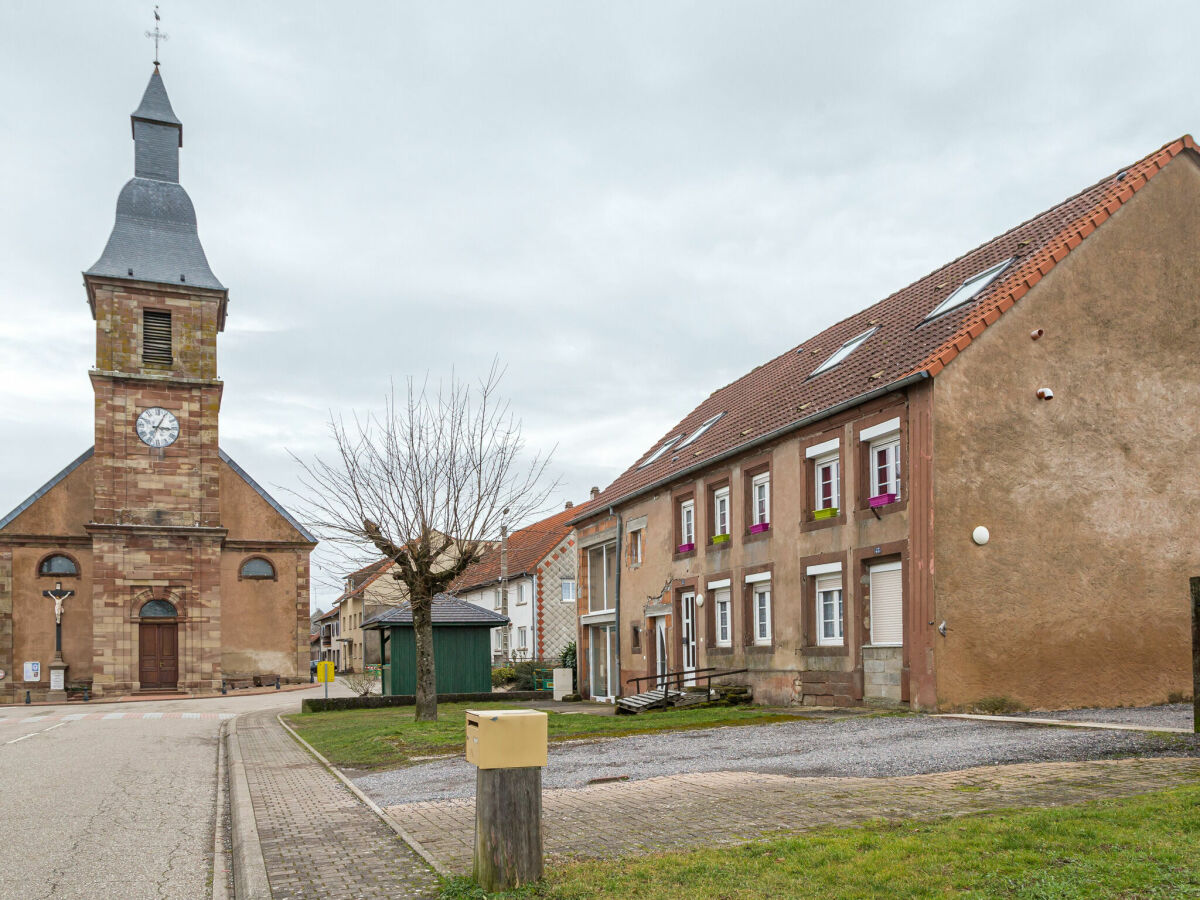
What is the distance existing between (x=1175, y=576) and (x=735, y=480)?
8.74 m

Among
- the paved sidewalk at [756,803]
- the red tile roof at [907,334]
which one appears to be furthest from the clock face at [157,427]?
the paved sidewalk at [756,803]

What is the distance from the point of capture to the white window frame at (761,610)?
22141 millimetres

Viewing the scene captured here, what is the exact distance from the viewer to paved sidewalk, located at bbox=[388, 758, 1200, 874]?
7.76 meters

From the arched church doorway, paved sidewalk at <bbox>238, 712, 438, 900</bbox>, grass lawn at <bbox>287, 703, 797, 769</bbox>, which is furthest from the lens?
the arched church doorway

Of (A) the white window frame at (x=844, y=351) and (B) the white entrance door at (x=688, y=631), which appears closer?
(A) the white window frame at (x=844, y=351)

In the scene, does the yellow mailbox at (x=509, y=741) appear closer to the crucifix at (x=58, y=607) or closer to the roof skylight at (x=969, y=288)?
the roof skylight at (x=969, y=288)

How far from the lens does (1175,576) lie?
1797 centimetres

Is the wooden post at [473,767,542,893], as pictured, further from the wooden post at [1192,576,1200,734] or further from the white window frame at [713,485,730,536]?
the white window frame at [713,485,730,536]

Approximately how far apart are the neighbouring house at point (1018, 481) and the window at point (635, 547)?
7970 mm

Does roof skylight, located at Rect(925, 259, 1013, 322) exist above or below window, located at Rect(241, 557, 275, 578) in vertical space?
above

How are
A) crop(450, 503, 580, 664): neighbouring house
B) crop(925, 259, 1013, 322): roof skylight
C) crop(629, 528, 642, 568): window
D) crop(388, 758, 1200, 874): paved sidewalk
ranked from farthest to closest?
crop(450, 503, 580, 664): neighbouring house < crop(629, 528, 642, 568): window < crop(925, 259, 1013, 322): roof skylight < crop(388, 758, 1200, 874): paved sidewalk

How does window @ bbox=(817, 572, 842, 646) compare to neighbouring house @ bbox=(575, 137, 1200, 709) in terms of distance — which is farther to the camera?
window @ bbox=(817, 572, 842, 646)

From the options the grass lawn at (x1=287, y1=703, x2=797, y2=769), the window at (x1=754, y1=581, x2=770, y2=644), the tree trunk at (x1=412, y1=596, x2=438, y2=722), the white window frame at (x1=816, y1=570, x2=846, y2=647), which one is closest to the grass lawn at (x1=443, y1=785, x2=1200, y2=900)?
the grass lawn at (x1=287, y1=703, x2=797, y2=769)

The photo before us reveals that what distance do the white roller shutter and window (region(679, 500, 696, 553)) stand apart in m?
7.76
